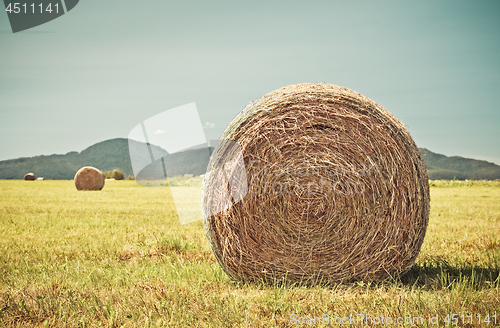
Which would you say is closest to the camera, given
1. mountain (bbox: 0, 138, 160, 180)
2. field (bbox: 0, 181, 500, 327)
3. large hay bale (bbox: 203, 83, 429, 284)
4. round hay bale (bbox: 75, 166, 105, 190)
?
field (bbox: 0, 181, 500, 327)

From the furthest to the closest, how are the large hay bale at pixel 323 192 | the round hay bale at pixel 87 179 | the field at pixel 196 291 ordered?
the round hay bale at pixel 87 179, the large hay bale at pixel 323 192, the field at pixel 196 291

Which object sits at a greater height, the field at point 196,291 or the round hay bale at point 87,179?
the round hay bale at point 87,179

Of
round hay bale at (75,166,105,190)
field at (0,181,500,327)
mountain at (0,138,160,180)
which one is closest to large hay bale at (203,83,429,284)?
field at (0,181,500,327)

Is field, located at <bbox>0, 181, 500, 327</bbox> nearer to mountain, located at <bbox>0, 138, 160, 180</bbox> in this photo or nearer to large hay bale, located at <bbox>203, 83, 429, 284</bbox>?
large hay bale, located at <bbox>203, 83, 429, 284</bbox>

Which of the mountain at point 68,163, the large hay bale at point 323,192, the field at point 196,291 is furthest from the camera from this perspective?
the mountain at point 68,163

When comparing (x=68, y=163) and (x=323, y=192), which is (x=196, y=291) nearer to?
(x=323, y=192)

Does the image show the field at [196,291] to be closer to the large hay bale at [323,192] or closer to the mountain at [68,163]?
the large hay bale at [323,192]

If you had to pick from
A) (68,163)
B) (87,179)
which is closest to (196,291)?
(87,179)

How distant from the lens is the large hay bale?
4.08 metres

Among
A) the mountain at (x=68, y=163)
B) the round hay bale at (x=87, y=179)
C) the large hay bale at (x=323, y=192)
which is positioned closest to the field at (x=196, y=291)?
the large hay bale at (x=323, y=192)

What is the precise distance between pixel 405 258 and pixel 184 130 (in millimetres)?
4816

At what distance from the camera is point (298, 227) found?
4.11m

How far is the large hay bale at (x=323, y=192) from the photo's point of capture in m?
4.08

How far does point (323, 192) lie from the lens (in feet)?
13.5
